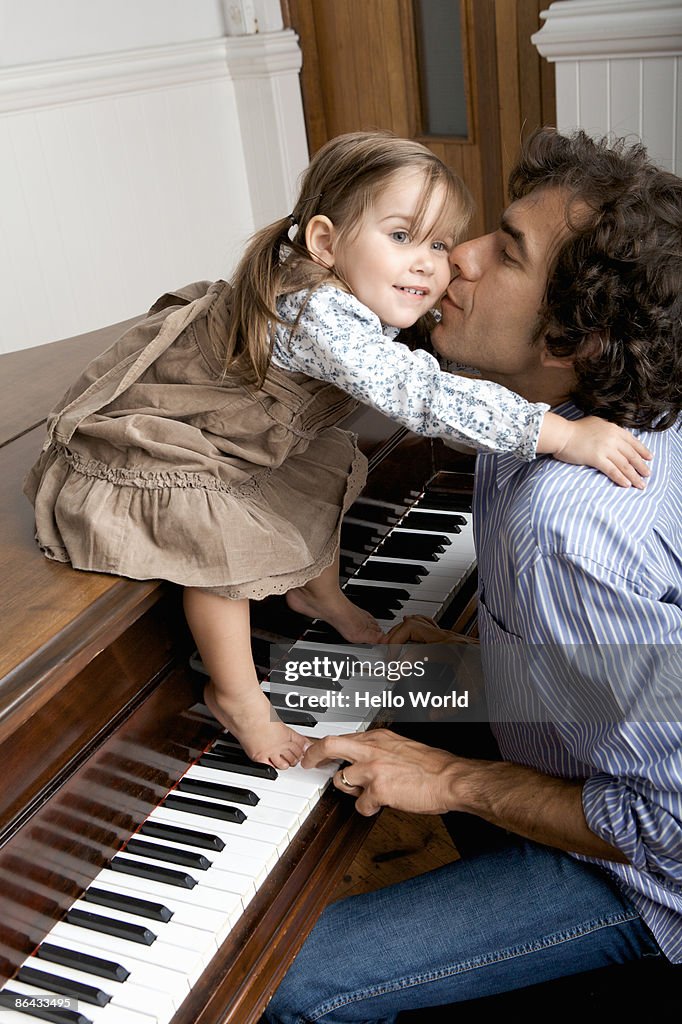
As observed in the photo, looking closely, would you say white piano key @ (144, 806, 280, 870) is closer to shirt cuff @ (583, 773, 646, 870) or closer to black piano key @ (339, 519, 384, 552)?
shirt cuff @ (583, 773, 646, 870)

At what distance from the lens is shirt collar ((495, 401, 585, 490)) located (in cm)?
139

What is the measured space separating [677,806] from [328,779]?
464 millimetres

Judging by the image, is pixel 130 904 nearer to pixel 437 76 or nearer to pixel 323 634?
pixel 323 634

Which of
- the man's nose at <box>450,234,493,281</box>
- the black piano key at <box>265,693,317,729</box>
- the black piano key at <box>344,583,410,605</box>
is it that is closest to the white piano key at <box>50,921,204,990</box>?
the black piano key at <box>265,693,317,729</box>

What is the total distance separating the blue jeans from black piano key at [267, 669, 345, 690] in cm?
32

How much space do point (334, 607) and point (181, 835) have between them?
0.46 meters

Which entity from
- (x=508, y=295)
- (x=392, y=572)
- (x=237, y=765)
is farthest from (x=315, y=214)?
(x=237, y=765)

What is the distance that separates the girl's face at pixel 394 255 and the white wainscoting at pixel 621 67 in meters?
2.05

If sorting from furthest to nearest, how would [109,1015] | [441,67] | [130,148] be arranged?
[130,148] → [441,67] → [109,1015]

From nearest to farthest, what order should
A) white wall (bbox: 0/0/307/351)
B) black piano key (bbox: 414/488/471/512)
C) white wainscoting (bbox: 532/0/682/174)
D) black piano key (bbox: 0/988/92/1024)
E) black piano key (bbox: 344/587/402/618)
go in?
black piano key (bbox: 0/988/92/1024) → black piano key (bbox: 344/587/402/618) → black piano key (bbox: 414/488/471/512) → white wainscoting (bbox: 532/0/682/174) → white wall (bbox: 0/0/307/351)

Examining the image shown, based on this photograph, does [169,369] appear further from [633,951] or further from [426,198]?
[633,951]

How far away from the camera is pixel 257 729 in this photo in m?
1.39

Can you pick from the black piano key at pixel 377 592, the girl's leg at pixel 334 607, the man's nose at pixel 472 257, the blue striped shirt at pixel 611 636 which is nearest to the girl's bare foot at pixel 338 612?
the girl's leg at pixel 334 607

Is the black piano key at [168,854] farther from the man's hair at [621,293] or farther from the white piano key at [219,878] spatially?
the man's hair at [621,293]
